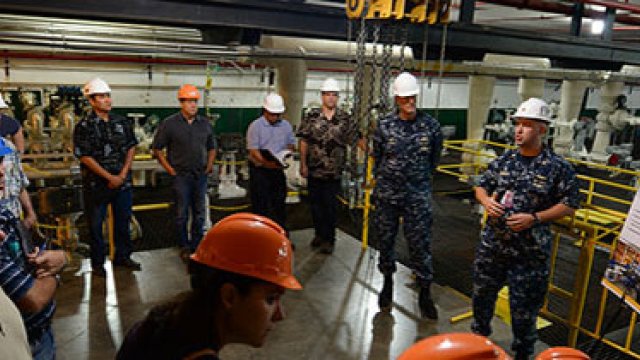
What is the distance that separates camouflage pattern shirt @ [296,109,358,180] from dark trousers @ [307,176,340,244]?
0.11 metres

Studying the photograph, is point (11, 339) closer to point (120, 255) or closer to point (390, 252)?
point (390, 252)

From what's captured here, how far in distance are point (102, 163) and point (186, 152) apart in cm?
78

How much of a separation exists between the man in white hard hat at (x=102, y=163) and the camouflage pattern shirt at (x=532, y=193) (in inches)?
131

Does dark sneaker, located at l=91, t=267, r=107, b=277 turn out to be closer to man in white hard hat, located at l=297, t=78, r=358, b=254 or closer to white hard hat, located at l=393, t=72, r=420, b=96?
man in white hard hat, located at l=297, t=78, r=358, b=254

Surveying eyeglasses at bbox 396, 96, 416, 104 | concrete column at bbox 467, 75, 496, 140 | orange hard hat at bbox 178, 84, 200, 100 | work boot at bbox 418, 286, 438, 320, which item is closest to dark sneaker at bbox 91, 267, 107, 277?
orange hard hat at bbox 178, 84, 200, 100

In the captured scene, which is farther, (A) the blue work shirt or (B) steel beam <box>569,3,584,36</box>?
(B) steel beam <box>569,3,584,36</box>

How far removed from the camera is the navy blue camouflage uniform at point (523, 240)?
9.93ft

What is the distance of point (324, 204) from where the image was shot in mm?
5332

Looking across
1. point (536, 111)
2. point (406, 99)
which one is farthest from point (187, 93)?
point (536, 111)

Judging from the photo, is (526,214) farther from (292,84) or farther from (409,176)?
(292,84)

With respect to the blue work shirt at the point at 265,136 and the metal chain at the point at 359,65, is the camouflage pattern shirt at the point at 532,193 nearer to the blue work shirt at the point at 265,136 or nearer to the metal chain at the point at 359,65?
the metal chain at the point at 359,65

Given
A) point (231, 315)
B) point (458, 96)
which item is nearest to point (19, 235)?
point (231, 315)

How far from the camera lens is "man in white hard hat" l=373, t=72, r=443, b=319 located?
3.79 m

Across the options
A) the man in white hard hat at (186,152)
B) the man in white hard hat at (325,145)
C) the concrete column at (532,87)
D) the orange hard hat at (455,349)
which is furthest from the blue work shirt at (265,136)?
the concrete column at (532,87)
